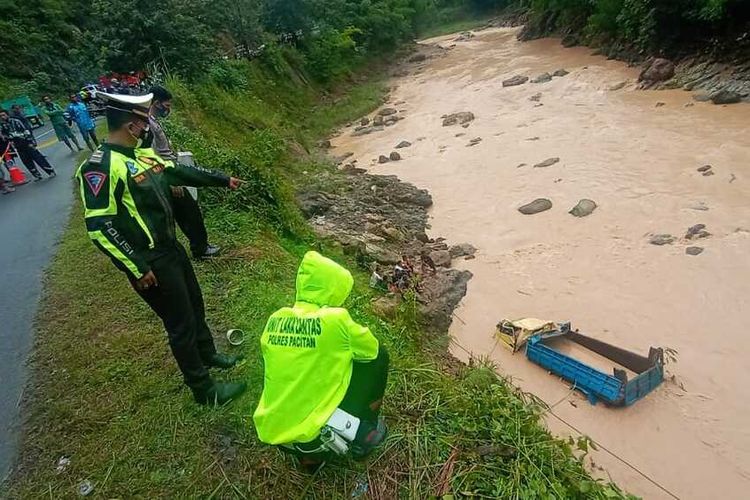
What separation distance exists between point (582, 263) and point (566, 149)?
6.79m

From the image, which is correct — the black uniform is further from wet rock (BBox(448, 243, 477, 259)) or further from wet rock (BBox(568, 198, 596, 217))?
wet rock (BBox(568, 198, 596, 217))

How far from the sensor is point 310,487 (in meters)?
3.23

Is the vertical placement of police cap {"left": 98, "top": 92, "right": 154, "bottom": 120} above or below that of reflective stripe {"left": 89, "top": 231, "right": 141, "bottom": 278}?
above

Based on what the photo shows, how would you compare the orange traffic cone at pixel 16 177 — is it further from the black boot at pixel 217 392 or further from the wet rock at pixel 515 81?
the wet rock at pixel 515 81

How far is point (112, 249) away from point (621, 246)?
9.19 meters

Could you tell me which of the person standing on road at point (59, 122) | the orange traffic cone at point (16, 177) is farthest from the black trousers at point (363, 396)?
the person standing on road at point (59, 122)

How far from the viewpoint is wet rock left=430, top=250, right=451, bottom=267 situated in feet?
32.4

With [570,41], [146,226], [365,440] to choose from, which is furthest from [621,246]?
[570,41]

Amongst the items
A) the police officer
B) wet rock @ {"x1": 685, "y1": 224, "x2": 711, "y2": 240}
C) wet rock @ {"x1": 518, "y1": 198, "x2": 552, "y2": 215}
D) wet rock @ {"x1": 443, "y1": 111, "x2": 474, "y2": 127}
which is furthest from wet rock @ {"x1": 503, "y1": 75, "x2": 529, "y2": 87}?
the police officer

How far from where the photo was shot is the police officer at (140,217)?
2.94 metres

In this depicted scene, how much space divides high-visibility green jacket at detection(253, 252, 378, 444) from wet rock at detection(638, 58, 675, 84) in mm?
20436

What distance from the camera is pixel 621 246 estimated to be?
9477mm

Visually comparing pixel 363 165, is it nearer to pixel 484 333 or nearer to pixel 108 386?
pixel 484 333

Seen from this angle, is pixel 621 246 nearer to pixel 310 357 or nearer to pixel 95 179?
pixel 310 357
